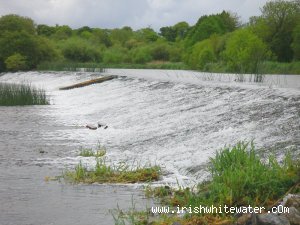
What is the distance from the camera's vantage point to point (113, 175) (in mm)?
9516

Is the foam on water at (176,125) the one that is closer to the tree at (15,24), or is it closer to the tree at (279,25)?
the tree at (279,25)

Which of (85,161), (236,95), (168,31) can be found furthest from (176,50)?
(85,161)

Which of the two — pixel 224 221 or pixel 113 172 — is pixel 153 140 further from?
pixel 224 221

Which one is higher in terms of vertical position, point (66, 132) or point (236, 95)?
point (236, 95)

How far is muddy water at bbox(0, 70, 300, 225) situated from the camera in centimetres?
799

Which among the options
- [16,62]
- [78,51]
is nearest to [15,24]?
[16,62]

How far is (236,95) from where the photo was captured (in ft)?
55.8

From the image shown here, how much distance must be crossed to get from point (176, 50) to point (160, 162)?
252ft

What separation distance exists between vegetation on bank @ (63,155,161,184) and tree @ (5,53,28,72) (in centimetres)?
5179

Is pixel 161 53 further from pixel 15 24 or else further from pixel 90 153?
pixel 90 153

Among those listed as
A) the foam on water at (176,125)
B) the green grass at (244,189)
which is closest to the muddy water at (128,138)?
the foam on water at (176,125)

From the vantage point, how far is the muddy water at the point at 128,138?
315 inches

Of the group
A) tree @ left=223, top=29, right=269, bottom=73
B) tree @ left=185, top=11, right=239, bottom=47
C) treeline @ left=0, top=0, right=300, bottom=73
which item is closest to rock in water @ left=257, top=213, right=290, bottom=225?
treeline @ left=0, top=0, right=300, bottom=73

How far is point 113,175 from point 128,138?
489 cm
